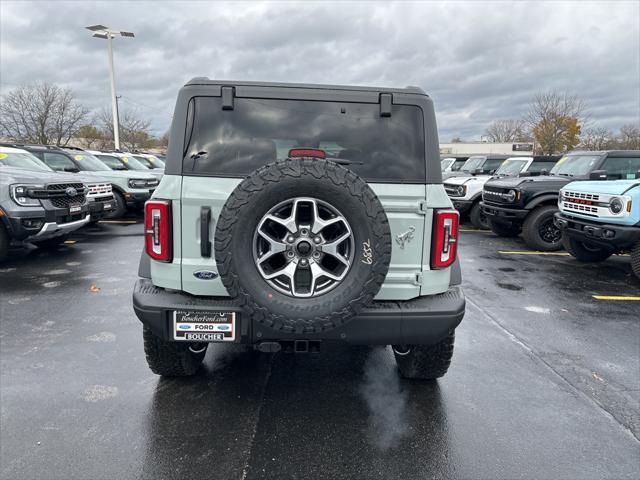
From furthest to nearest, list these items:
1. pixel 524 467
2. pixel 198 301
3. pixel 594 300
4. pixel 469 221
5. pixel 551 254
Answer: pixel 469 221 < pixel 551 254 < pixel 594 300 < pixel 198 301 < pixel 524 467

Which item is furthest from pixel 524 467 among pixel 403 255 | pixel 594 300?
pixel 594 300

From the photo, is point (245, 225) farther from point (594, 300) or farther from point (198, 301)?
point (594, 300)

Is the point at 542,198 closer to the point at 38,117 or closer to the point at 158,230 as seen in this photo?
the point at 158,230

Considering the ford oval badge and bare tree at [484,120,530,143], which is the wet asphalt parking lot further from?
bare tree at [484,120,530,143]

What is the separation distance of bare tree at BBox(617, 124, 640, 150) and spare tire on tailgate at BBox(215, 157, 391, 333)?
5058cm

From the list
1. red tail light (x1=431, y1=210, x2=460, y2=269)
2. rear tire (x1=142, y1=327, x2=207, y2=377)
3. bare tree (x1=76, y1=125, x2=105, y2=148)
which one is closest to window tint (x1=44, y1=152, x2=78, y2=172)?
rear tire (x1=142, y1=327, x2=207, y2=377)

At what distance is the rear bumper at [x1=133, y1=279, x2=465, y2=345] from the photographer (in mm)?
2545

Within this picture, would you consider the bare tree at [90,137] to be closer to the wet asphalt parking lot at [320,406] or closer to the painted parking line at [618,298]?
the wet asphalt parking lot at [320,406]

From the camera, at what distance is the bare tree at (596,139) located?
45250 mm

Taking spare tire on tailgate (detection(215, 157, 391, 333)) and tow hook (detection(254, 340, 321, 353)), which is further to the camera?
tow hook (detection(254, 340, 321, 353))

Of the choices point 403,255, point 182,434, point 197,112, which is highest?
point 197,112

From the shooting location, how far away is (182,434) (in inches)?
105

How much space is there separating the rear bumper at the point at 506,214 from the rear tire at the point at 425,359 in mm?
6438

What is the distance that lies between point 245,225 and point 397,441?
162 cm
